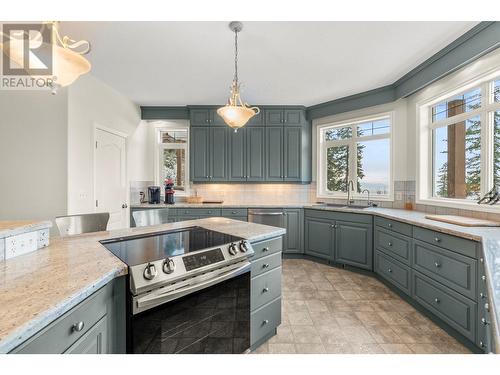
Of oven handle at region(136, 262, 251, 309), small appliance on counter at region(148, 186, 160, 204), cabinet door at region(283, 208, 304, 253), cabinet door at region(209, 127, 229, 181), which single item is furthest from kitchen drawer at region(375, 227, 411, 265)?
small appliance on counter at region(148, 186, 160, 204)

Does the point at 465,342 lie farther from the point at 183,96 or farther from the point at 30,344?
the point at 183,96

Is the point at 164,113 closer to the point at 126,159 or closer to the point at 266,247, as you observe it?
the point at 126,159

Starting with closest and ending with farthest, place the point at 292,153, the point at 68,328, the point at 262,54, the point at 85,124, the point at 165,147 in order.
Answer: the point at 68,328
the point at 262,54
the point at 85,124
the point at 292,153
the point at 165,147

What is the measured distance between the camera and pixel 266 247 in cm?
181

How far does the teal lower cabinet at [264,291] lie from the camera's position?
1.72 meters

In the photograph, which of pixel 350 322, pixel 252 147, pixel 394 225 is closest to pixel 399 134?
pixel 394 225

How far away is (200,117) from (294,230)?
8.56 ft

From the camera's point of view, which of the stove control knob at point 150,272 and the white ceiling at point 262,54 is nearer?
the stove control knob at point 150,272

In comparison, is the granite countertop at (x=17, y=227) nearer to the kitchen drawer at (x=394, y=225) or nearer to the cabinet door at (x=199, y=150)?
the cabinet door at (x=199, y=150)

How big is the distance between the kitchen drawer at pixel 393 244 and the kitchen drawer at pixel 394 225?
0.05 meters

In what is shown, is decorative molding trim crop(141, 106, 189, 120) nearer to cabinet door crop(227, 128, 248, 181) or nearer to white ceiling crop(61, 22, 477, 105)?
white ceiling crop(61, 22, 477, 105)

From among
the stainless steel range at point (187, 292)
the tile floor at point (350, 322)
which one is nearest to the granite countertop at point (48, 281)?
the stainless steel range at point (187, 292)

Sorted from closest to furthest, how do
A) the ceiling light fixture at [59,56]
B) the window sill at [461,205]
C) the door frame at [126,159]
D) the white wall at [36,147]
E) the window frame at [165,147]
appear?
the ceiling light fixture at [59,56]
the window sill at [461,205]
the white wall at [36,147]
the door frame at [126,159]
the window frame at [165,147]

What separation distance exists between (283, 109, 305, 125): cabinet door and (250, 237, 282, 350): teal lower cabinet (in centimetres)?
282
